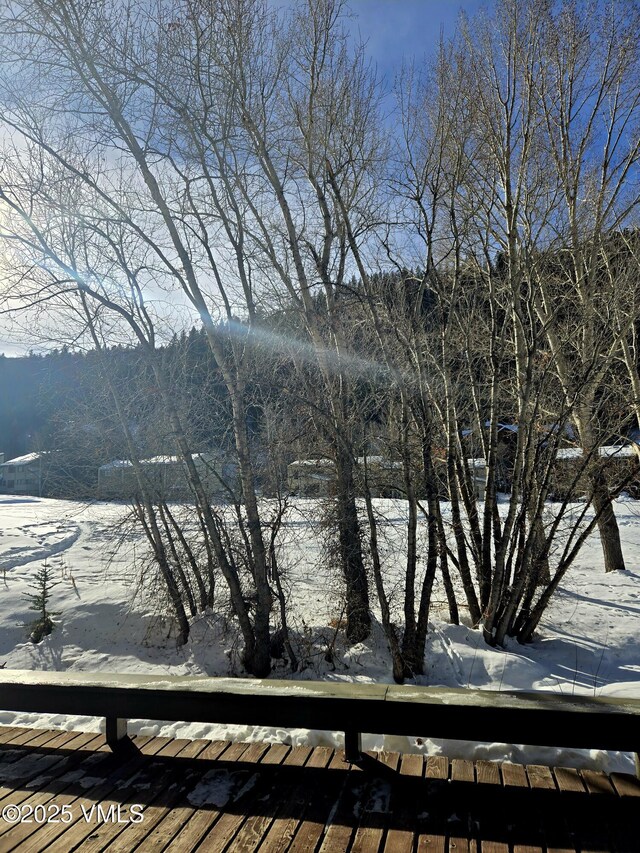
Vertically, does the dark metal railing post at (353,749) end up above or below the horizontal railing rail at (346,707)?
below

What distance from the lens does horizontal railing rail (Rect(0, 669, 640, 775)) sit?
2391 mm

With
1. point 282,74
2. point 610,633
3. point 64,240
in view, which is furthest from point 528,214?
point 64,240

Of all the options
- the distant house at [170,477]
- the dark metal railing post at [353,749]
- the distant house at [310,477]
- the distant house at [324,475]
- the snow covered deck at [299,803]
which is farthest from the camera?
the distant house at [170,477]

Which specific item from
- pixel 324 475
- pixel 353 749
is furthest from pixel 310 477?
pixel 353 749

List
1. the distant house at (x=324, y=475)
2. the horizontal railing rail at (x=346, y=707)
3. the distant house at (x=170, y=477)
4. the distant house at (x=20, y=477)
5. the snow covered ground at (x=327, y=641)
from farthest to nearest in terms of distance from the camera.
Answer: the distant house at (x=20, y=477) < the distant house at (x=170, y=477) < the distant house at (x=324, y=475) < the snow covered ground at (x=327, y=641) < the horizontal railing rail at (x=346, y=707)

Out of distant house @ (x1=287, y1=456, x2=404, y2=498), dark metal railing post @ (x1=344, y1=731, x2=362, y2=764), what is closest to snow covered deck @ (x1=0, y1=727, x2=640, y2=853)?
dark metal railing post @ (x1=344, y1=731, x2=362, y2=764)

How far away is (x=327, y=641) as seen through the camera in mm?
7039

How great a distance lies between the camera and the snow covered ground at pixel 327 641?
388 cm

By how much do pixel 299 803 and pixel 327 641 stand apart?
477cm

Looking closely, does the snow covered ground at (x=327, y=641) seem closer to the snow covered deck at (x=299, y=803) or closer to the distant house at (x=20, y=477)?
the snow covered deck at (x=299, y=803)

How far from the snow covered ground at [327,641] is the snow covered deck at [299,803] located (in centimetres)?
37

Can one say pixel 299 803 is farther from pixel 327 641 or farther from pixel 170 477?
pixel 170 477

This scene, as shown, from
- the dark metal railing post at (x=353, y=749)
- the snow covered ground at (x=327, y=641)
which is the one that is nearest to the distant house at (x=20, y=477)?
the snow covered ground at (x=327, y=641)

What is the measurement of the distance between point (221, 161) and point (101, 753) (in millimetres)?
5816
